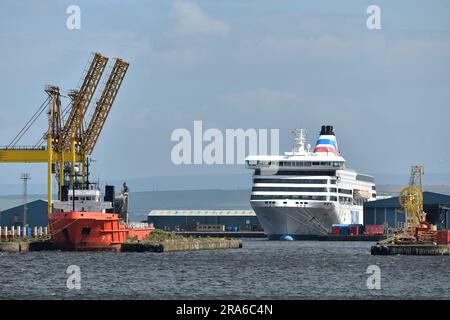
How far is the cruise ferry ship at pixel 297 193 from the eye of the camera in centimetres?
12319

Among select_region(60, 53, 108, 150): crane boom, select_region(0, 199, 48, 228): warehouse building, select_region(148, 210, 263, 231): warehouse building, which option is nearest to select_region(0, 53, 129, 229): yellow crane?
select_region(60, 53, 108, 150): crane boom

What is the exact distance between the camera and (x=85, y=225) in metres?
78.2

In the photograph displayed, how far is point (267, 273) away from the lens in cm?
5591

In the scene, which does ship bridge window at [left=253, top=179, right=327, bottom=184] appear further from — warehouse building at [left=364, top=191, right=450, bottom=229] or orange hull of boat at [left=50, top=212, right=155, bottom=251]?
orange hull of boat at [left=50, top=212, right=155, bottom=251]

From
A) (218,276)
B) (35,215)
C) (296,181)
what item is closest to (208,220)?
(35,215)

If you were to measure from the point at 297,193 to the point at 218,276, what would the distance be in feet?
232

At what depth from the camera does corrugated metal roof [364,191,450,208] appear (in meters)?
129

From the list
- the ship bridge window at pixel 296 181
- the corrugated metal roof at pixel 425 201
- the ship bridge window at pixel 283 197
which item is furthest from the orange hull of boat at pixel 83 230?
the corrugated metal roof at pixel 425 201

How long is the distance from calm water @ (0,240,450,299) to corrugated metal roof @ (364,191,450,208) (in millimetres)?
55079

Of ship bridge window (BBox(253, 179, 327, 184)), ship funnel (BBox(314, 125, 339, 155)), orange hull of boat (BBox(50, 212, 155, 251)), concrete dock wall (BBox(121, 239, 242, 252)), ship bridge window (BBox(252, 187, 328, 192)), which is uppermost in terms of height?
ship funnel (BBox(314, 125, 339, 155))

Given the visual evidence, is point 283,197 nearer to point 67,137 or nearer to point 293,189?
point 293,189

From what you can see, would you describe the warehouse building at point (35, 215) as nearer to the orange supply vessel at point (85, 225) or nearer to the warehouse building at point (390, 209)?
the warehouse building at point (390, 209)

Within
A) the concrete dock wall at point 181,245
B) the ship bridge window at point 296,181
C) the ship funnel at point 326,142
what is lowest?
the concrete dock wall at point 181,245

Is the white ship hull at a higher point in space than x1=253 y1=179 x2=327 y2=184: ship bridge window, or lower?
lower
